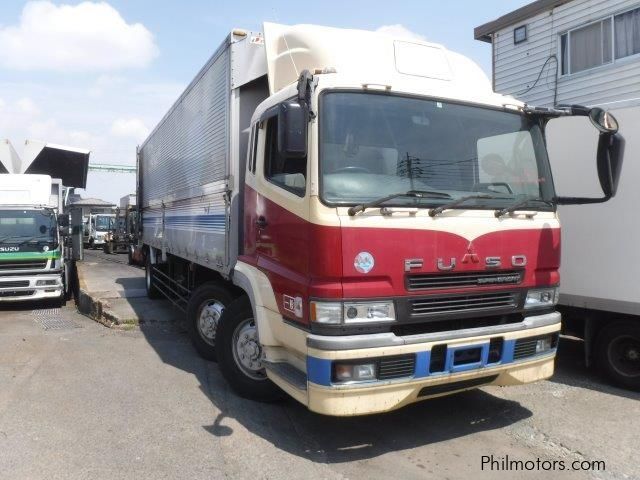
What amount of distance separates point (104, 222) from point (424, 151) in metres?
33.4

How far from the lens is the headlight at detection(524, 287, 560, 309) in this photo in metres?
4.25

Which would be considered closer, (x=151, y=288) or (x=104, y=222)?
(x=151, y=288)

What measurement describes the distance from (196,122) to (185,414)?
147 inches

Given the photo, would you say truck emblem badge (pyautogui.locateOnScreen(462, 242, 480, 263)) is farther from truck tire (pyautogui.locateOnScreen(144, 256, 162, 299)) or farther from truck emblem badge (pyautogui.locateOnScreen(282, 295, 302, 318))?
truck tire (pyautogui.locateOnScreen(144, 256, 162, 299))

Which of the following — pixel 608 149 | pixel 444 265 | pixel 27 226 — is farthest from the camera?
pixel 27 226

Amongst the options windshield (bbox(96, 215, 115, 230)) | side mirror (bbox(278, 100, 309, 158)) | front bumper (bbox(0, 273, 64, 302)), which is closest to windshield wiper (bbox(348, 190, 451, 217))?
side mirror (bbox(278, 100, 309, 158))

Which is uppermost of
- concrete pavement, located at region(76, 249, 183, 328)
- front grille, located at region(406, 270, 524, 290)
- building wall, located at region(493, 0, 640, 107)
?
building wall, located at region(493, 0, 640, 107)

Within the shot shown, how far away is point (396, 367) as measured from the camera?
3.63m

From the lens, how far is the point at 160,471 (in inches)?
143

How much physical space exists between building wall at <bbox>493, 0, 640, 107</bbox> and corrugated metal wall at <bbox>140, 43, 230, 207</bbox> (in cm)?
764

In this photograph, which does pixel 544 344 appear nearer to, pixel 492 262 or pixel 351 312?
pixel 492 262

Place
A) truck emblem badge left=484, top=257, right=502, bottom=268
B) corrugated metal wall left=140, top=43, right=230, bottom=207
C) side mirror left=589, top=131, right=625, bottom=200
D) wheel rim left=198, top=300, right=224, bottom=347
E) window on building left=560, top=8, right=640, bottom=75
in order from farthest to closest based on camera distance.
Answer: window on building left=560, top=8, right=640, bottom=75
wheel rim left=198, top=300, right=224, bottom=347
corrugated metal wall left=140, top=43, right=230, bottom=207
side mirror left=589, top=131, right=625, bottom=200
truck emblem badge left=484, top=257, right=502, bottom=268

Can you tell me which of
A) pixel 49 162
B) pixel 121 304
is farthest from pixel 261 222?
pixel 49 162

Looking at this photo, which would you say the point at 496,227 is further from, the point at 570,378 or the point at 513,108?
the point at 570,378
